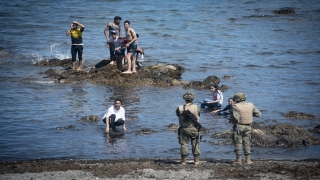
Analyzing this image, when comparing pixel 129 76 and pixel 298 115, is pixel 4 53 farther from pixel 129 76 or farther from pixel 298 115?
pixel 298 115

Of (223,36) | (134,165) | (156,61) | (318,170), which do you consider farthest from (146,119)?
(223,36)

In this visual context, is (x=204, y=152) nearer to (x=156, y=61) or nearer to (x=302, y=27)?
(x=156, y=61)

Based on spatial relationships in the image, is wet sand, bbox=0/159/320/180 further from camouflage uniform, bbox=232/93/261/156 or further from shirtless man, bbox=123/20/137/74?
shirtless man, bbox=123/20/137/74

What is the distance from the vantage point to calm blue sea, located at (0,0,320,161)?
16.1 meters

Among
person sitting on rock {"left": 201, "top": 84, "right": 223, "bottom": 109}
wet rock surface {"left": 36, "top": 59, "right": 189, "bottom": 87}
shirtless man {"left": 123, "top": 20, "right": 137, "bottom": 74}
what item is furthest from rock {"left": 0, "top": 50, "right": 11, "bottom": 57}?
person sitting on rock {"left": 201, "top": 84, "right": 223, "bottom": 109}

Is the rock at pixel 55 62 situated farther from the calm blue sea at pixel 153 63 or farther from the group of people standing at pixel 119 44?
the group of people standing at pixel 119 44

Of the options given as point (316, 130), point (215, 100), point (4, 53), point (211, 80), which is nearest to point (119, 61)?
point (211, 80)

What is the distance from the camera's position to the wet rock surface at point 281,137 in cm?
1584

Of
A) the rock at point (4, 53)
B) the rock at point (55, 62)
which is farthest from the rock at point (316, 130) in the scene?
the rock at point (4, 53)

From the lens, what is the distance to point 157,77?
22.9 m

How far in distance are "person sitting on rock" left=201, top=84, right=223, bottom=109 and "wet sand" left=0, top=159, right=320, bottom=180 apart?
16.7 ft

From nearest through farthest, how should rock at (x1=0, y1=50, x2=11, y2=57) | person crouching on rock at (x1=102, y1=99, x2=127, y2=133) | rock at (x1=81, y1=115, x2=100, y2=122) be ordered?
person crouching on rock at (x1=102, y1=99, x2=127, y2=133) → rock at (x1=81, y1=115, x2=100, y2=122) → rock at (x1=0, y1=50, x2=11, y2=57)

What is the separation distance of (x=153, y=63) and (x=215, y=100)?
8357 millimetres

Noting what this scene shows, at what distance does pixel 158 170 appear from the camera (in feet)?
43.3
